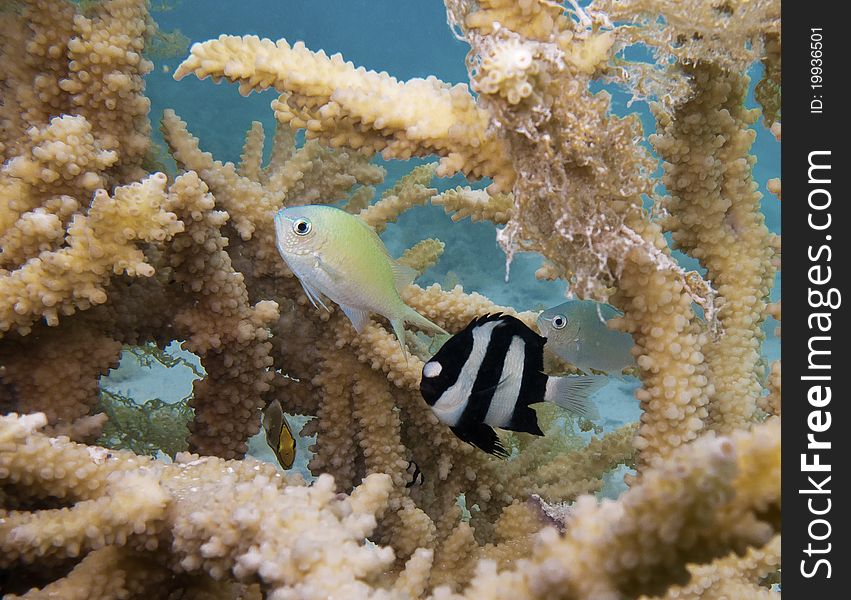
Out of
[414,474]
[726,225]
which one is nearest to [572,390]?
[726,225]

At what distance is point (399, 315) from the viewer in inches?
83.0

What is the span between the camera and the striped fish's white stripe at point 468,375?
190 centimetres

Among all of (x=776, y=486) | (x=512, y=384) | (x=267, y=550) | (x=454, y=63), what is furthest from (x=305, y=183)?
(x=454, y=63)

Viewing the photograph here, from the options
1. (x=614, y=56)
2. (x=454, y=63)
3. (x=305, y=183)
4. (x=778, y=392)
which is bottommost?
(x=778, y=392)

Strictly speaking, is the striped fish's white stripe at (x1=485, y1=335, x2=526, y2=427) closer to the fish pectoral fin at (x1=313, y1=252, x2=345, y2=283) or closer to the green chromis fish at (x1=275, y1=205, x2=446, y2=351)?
the green chromis fish at (x1=275, y1=205, x2=446, y2=351)

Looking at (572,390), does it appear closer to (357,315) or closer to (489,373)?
(489,373)

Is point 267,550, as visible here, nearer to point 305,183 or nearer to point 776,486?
point 776,486

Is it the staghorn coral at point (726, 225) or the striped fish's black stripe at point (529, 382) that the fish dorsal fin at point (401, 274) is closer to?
the striped fish's black stripe at point (529, 382)

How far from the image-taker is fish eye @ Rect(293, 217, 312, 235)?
1.95 m

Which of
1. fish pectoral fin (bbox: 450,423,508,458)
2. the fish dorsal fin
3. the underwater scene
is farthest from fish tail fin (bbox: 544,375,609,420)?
the fish dorsal fin

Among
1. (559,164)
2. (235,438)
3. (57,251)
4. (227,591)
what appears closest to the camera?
(559,164)

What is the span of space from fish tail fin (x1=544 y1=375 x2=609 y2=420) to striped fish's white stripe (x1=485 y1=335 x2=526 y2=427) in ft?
0.43
